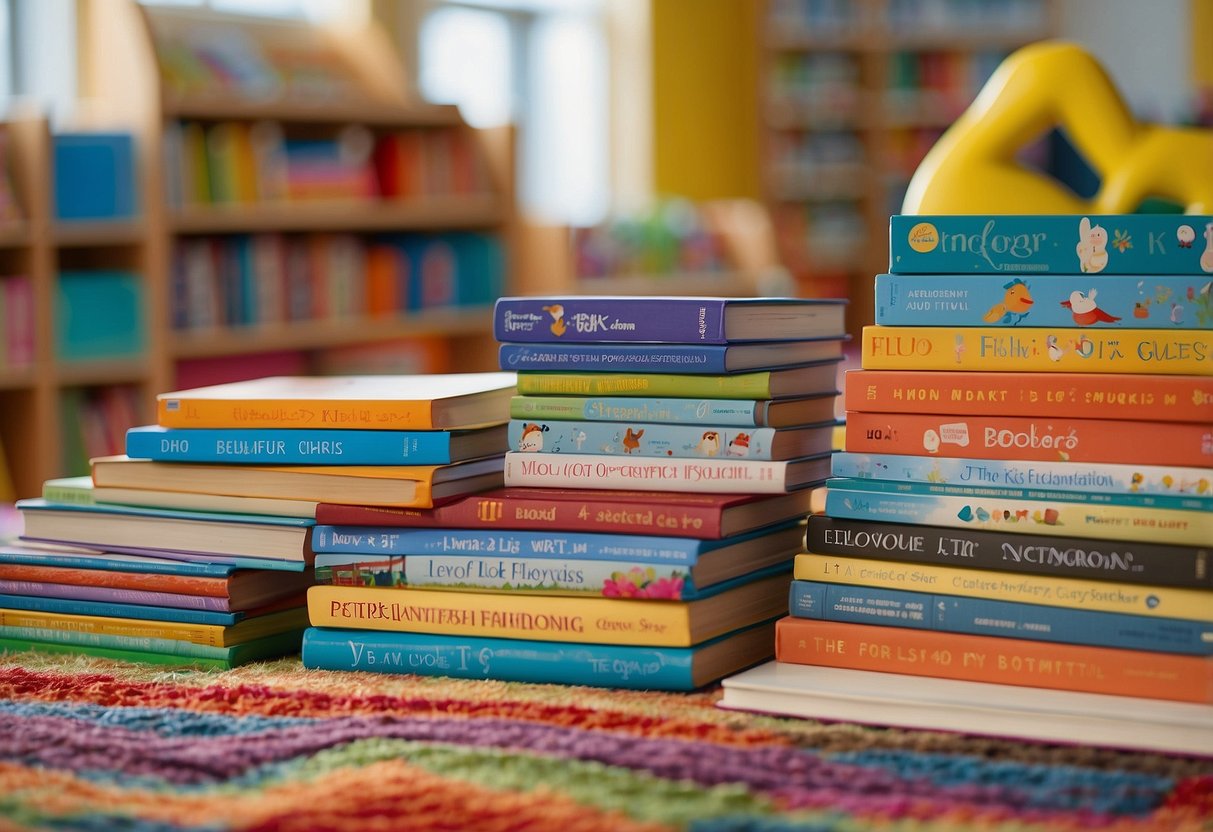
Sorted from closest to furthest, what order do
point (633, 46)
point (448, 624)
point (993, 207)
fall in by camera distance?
point (448, 624) < point (993, 207) < point (633, 46)

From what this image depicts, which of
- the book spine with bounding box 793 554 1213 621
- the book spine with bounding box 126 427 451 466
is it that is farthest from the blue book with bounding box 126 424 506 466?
the book spine with bounding box 793 554 1213 621

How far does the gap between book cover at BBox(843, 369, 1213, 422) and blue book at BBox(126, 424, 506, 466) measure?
31 cm

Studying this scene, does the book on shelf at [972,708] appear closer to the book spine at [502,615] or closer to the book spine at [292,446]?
the book spine at [502,615]

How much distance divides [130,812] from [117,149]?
2826mm

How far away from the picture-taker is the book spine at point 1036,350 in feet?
3.36

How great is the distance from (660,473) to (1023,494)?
0.91 ft

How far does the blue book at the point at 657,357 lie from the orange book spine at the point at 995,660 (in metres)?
0.21

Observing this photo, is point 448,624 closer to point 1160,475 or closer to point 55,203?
point 1160,475

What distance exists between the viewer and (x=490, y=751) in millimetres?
916

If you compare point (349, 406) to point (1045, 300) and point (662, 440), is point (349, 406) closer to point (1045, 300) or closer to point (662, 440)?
point (662, 440)

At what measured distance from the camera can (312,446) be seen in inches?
46.4

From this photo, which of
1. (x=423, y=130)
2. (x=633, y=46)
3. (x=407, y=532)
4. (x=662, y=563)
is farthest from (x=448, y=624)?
(x=633, y=46)

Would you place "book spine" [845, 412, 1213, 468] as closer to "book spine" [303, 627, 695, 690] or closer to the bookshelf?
"book spine" [303, 627, 695, 690]

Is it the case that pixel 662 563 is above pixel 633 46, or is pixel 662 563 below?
below
